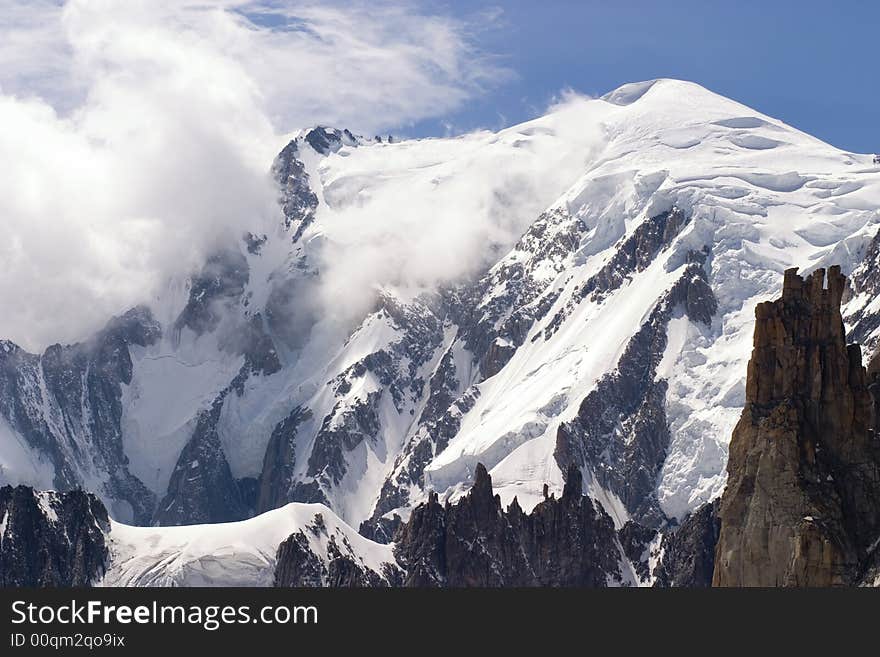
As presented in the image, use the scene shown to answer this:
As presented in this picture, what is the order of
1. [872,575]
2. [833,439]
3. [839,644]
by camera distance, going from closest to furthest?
[839,644] → [872,575] → [833,439]

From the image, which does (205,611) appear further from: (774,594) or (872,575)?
(872,575)

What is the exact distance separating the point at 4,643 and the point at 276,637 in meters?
13.8

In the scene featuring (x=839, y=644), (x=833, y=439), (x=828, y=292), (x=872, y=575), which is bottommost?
(x=839, y=644)

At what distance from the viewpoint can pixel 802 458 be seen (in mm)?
143750

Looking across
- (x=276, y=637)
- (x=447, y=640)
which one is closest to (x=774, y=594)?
(x=447, y=640)

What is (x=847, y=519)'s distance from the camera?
142000 mm

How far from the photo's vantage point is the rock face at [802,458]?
140m

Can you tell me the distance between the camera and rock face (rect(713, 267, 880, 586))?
458 feet

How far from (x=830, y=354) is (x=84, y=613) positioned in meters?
52.8

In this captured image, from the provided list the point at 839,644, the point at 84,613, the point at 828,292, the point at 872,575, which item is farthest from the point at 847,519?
the point at 84,613

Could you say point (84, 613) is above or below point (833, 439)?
below

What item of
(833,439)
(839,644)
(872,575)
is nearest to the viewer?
(839,644)

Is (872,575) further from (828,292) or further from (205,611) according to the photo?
(205,611)

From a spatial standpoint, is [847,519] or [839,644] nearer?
[839,644]
